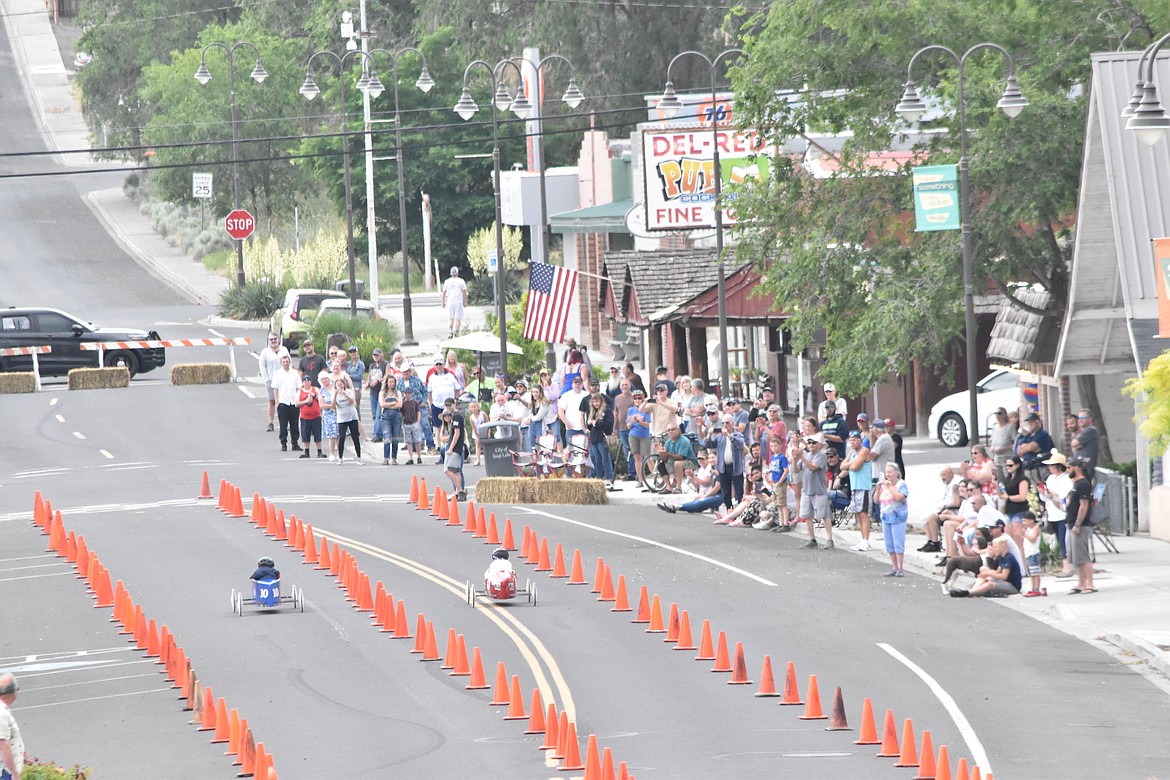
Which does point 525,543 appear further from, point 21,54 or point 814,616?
point 21,54

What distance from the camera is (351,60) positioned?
251ft

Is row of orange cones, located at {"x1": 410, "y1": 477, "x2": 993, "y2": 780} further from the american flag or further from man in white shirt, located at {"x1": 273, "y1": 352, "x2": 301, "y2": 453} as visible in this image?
the american flag

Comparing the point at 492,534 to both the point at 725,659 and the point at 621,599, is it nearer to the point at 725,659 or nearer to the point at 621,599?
the point at 621,599

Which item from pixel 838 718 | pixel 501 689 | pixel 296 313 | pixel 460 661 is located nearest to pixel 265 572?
pixel 460 661

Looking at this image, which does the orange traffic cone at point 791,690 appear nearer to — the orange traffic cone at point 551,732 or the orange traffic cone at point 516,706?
the orange traffic cone at point 516,706

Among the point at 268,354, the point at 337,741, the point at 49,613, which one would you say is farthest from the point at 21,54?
the point at 337,741

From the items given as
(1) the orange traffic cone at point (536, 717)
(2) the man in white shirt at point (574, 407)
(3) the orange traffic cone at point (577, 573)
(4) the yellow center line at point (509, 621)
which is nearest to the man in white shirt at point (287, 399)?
(2) the man in white shirt at point (574, 407)

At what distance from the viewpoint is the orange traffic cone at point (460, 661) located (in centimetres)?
1761

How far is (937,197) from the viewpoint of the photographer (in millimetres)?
25875

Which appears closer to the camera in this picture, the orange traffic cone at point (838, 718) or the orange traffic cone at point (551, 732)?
the orange traffic cone at point (551, 732)

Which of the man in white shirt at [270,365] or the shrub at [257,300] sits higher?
the shrub at [257,300]

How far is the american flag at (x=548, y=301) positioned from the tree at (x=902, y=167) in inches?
288

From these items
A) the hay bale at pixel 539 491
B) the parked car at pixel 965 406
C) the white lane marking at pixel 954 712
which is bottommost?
the white lane marking at pixel 954 712

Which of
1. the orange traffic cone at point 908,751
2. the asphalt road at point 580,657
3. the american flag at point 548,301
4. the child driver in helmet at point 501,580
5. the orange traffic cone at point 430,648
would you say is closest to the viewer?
the orange traffic cone at point 908,751
